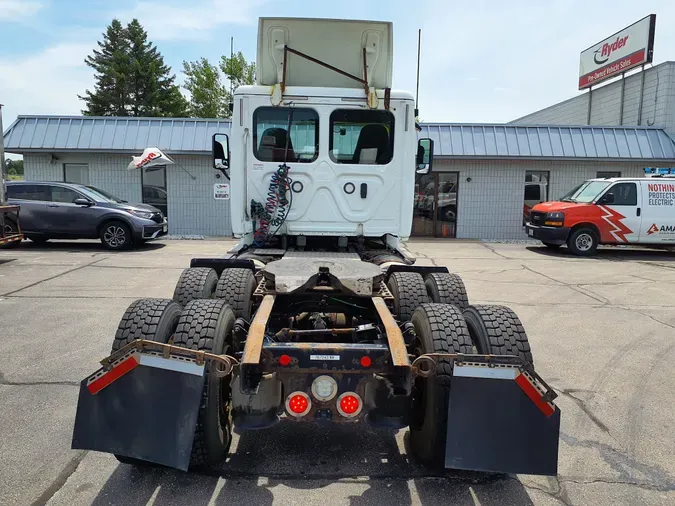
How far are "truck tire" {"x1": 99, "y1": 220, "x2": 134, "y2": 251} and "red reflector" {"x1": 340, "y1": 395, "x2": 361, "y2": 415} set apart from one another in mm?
11855

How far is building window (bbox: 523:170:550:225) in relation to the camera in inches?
674

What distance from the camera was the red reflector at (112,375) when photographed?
2.55 metres

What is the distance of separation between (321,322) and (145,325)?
1.33 m

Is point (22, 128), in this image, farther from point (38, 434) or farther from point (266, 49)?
point (38, 434)

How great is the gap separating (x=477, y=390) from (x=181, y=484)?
1751 millimetres

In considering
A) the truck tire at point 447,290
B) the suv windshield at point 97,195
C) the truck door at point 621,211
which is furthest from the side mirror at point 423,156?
the suv windshield at point 97,195

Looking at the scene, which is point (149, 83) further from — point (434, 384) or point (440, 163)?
point (434, 384)

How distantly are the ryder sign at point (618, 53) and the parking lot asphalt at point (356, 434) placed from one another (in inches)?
507

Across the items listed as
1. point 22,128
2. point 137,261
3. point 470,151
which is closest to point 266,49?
point 137,261

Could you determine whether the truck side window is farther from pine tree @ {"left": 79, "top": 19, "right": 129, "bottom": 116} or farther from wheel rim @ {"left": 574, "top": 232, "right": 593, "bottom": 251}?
→ pine tree @ {"left": 79, "top": 19, "right": 129, "bottom": 116}

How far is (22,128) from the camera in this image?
51.5 ft

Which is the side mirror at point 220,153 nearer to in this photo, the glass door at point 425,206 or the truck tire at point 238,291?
the truck tire at point 238,291

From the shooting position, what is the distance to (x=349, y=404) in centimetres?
272

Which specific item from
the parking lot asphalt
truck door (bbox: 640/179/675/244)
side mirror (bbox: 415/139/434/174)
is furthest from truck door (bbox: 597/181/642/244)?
side mirror (bbox: 415/139/434/174)
